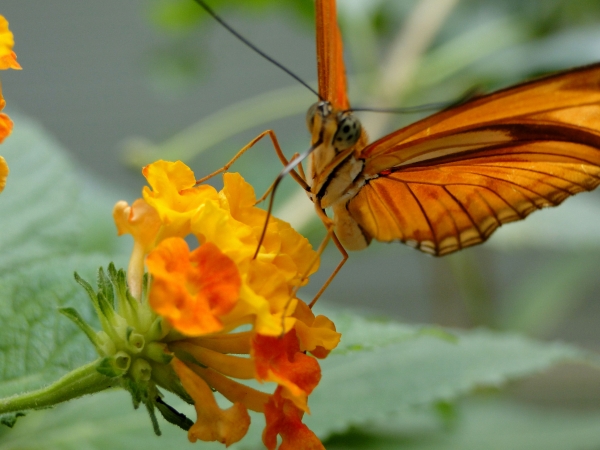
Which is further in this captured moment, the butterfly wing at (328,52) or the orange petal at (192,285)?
the butterfly wing at (328,52)

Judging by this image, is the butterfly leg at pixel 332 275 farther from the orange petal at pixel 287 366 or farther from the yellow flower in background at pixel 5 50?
the yellow flower in background at pixel 5 50

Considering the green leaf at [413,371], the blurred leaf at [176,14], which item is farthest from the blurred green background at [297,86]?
the green leaf at [413,371]

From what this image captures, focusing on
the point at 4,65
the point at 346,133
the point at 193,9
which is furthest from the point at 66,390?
the point at 193,9

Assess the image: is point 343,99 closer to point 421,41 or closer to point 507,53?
point 421,41

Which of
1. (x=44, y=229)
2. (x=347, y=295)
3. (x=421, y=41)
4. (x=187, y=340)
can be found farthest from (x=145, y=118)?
(x=187, y=340)

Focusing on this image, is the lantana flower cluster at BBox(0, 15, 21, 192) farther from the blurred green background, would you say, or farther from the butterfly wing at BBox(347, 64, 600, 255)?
the blurred green background

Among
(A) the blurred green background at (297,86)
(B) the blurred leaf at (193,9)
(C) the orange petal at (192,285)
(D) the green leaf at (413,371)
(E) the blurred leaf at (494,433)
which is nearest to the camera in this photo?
(C) the orange petal at (192,285)

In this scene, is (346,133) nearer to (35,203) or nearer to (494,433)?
(35,203)
